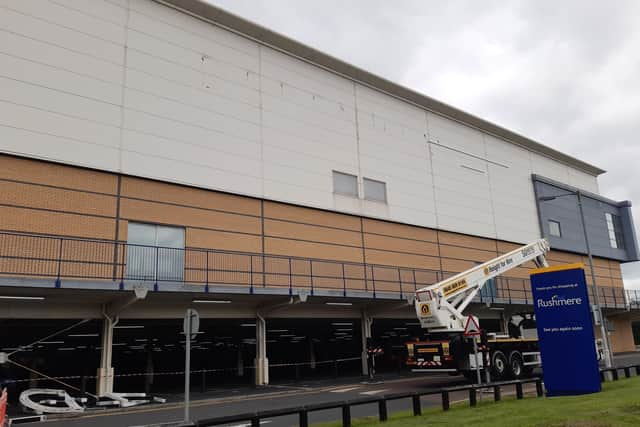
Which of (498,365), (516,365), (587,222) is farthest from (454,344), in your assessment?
(587,222)

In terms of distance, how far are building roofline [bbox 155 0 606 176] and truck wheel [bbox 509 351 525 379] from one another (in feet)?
53.3

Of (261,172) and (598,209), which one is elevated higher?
(598,209)

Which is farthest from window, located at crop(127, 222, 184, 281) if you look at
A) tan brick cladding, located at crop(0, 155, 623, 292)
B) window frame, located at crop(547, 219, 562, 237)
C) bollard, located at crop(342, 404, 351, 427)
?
window frame, located at crop(547, 219, 562, 237)

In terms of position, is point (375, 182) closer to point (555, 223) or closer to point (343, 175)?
point (343, 175)

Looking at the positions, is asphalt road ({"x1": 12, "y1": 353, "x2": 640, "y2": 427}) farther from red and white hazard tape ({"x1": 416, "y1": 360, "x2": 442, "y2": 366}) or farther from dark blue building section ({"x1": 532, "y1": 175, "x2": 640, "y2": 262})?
dark blue building section ({"x1": 532, "y1": 175, "x2": 640, "y2": 262})

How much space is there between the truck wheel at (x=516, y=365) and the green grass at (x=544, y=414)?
7831 mm

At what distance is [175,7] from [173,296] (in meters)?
12.3

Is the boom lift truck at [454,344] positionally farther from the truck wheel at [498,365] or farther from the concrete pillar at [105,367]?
the concrete pillar at [105,367]

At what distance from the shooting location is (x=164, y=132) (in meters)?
20.7

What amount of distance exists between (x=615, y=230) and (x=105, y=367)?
151 ft

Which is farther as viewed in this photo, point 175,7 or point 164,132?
point 175,7

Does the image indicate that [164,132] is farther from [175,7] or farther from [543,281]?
[543,281]

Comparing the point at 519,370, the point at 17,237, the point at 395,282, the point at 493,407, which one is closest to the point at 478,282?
the point at 519,370

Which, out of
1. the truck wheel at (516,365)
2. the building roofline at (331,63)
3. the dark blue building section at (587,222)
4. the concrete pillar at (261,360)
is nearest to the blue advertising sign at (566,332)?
the truck wheel at (516,365)
